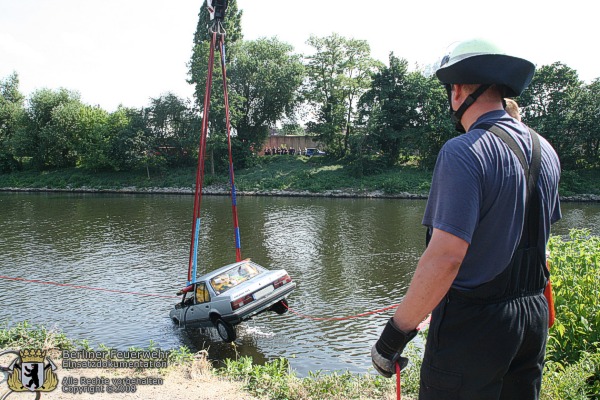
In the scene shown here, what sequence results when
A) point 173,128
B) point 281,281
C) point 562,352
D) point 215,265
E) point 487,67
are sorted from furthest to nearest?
point 173,128
point 215,265
point 281,281
point 562,352
point 487,67

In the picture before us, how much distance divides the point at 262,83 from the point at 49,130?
93.2 feet

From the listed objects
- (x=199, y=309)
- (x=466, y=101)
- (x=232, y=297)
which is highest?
(x=466, y=101)

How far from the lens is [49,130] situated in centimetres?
6325

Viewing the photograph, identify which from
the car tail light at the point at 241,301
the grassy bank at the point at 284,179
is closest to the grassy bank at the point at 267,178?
the grassy bank at the point at 284,179

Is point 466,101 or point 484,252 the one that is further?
point 466,101

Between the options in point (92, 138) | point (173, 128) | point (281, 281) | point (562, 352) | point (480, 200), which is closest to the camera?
point (480, 200)

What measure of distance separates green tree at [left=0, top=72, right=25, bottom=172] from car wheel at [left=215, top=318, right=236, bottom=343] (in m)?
65.0

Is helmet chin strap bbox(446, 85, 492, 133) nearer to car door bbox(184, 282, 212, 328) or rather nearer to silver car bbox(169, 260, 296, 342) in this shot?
silver car bbox(169, 260, 296, 342)

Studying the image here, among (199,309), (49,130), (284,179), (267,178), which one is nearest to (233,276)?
(199,309)

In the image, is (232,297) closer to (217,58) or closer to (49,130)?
(217,58)

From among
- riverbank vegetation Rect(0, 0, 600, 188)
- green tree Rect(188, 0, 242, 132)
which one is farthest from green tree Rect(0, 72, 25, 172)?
green tree Rect(188, 0, 242, 132)

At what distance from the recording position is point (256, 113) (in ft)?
208

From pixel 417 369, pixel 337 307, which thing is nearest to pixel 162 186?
pixel 337 307

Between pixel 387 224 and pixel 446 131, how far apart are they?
2495cm
